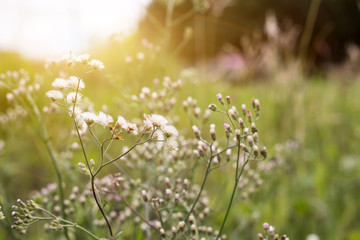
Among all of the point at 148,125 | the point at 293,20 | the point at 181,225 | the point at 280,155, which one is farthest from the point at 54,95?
the point at 293,20

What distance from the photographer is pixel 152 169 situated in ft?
5.11

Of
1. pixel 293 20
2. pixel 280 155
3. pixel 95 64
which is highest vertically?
pixel 293 20

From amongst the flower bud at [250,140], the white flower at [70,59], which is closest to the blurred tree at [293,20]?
the flower bud at [250,140]

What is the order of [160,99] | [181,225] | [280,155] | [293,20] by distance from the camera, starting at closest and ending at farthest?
[181,225]
[160,99]
[280,155]
[293,20]

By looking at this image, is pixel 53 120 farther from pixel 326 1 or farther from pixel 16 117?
pixel 326 1

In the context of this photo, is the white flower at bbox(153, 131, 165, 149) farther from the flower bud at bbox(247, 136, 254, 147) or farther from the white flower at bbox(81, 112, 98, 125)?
the flower bud at bbox(247, 136, 254, 147)

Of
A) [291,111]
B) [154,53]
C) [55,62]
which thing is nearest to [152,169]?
[55,62]

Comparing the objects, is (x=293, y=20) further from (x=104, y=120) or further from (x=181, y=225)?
(x=104, y=120)

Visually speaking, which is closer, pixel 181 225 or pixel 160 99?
pixel 181 225

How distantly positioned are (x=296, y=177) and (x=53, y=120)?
2059 millimetres

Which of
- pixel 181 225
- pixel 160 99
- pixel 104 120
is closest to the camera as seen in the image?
pixel 104 120

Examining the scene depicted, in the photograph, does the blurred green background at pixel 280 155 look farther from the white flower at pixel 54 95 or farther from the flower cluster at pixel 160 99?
the white flower at pixel 54 95

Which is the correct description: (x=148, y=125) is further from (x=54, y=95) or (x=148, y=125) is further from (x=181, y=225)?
(x=181, y=225)

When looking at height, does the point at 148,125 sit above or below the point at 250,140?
below
